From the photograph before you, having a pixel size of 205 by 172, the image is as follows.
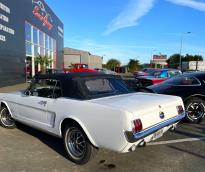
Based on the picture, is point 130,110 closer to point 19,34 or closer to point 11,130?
point 11,130

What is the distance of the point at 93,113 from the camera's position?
425 cm

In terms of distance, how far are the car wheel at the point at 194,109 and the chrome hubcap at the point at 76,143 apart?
373cm

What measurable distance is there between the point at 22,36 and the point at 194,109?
18.9 meters

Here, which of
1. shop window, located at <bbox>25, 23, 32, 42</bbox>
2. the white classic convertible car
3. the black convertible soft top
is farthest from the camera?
shop window, located at <bbox>25, 23, 32, 42</bbox>

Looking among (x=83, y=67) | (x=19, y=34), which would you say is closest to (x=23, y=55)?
(x=19, y=34)

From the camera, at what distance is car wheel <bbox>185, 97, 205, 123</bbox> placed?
7.26 metres

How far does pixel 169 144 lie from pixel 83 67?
84.8 ft

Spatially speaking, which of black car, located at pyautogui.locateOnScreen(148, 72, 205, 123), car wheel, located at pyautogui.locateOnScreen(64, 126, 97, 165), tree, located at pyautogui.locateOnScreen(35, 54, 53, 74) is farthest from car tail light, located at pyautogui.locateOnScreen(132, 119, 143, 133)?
tree, located at pyautogui.locateOnScreen(35, 54, 53, 74)

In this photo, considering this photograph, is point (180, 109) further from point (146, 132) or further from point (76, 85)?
point (76, 85)

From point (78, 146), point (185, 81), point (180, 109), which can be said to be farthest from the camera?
point (185, 81)

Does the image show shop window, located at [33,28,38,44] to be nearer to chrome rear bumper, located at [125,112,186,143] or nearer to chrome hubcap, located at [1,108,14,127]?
chrome hubcap, located at [1,108,14,127]

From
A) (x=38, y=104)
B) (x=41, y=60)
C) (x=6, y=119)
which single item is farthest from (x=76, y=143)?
(x=41, y=60)

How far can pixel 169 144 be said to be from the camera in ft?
18.0

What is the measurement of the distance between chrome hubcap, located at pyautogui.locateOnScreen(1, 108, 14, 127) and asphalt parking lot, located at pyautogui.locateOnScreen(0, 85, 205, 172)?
0.73 m
